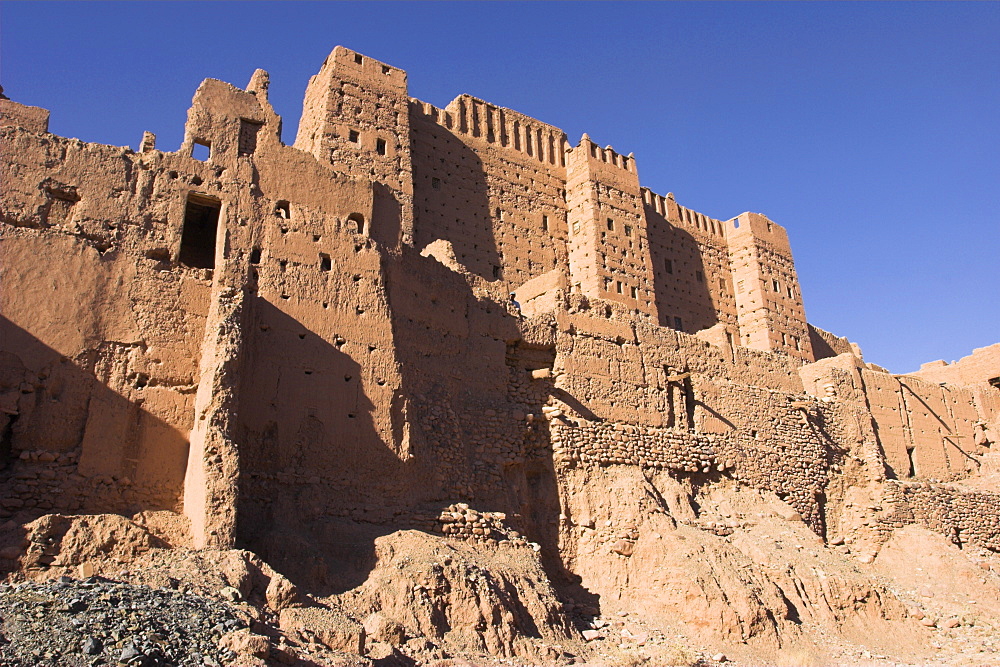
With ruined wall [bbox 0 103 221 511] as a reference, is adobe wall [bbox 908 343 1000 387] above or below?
above

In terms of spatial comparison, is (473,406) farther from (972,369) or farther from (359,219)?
(972,369)

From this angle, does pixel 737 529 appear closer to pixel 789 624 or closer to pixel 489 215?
pixel 789 624

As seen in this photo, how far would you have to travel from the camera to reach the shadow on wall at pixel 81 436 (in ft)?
36.5

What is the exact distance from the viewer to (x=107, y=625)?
27.7 ft

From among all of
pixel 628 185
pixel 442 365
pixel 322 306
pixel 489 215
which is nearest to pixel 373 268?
pixel 322 306

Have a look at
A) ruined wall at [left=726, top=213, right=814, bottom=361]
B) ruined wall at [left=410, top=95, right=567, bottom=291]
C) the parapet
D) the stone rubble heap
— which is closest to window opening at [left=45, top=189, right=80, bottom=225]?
the parapet

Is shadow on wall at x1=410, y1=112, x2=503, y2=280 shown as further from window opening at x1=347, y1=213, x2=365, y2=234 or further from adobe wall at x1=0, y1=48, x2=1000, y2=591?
window opening at x1=347, y1=213, x2=365, y2=234

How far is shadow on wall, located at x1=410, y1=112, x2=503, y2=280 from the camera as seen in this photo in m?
26.1

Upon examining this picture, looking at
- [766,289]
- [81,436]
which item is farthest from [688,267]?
[81,436]

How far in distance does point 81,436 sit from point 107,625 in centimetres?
391

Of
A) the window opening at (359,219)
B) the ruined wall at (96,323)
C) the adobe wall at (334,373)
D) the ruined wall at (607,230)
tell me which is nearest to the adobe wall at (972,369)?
the adobe wall at (334,373)

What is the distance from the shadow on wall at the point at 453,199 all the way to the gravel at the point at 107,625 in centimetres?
1733

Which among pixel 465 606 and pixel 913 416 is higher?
pixel 913 416

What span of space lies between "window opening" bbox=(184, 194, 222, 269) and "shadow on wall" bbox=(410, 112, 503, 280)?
999 centimetres
